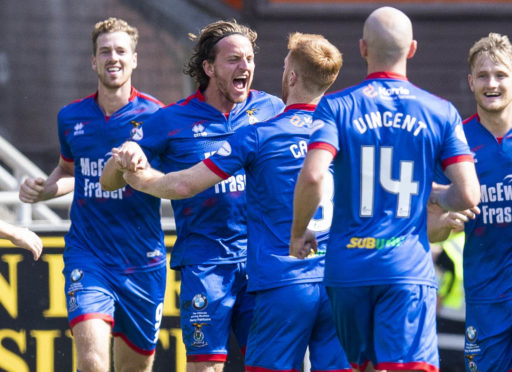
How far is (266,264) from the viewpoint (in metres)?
5.19

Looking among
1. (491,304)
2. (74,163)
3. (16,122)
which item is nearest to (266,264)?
(491,304)

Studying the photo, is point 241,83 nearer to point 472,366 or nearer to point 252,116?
point 252,116

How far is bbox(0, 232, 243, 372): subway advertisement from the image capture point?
7.44m

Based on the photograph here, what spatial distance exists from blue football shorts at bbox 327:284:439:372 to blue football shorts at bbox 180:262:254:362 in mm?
1093

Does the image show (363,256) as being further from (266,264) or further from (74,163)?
(74,163)

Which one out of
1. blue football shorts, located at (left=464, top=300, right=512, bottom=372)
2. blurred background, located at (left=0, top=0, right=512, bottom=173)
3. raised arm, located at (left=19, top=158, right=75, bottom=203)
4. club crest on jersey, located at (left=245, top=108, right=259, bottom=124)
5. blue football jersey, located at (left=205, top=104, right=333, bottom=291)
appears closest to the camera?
blue football jersey, located at (left=205, top=104, right=333, bottom=291)

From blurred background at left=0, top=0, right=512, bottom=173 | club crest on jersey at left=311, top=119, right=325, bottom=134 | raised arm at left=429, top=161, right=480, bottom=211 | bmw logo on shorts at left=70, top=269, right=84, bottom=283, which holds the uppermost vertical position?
blurred background at left=0, top=0, right=512, bottom=173

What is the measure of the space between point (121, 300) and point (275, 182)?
172 cm

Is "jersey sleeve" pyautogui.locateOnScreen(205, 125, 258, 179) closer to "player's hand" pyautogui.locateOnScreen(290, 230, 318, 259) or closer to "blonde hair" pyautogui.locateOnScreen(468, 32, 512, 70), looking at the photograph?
"player's hand" pyautogui.locateOnScreen(290, 230, 318, 259)

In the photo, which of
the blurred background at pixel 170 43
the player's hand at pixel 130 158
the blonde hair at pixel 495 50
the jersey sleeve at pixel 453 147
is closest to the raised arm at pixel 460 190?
the jersey sleeve at pixel 453 147

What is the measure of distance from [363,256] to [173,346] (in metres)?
3.20

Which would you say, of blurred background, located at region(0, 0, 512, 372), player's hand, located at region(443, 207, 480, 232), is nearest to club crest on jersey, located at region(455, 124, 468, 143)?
player's hand, located at region(443, 207, 480, 232)

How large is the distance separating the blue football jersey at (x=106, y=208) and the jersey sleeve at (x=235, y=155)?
4.25ft

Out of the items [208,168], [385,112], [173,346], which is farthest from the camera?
[173,346]
